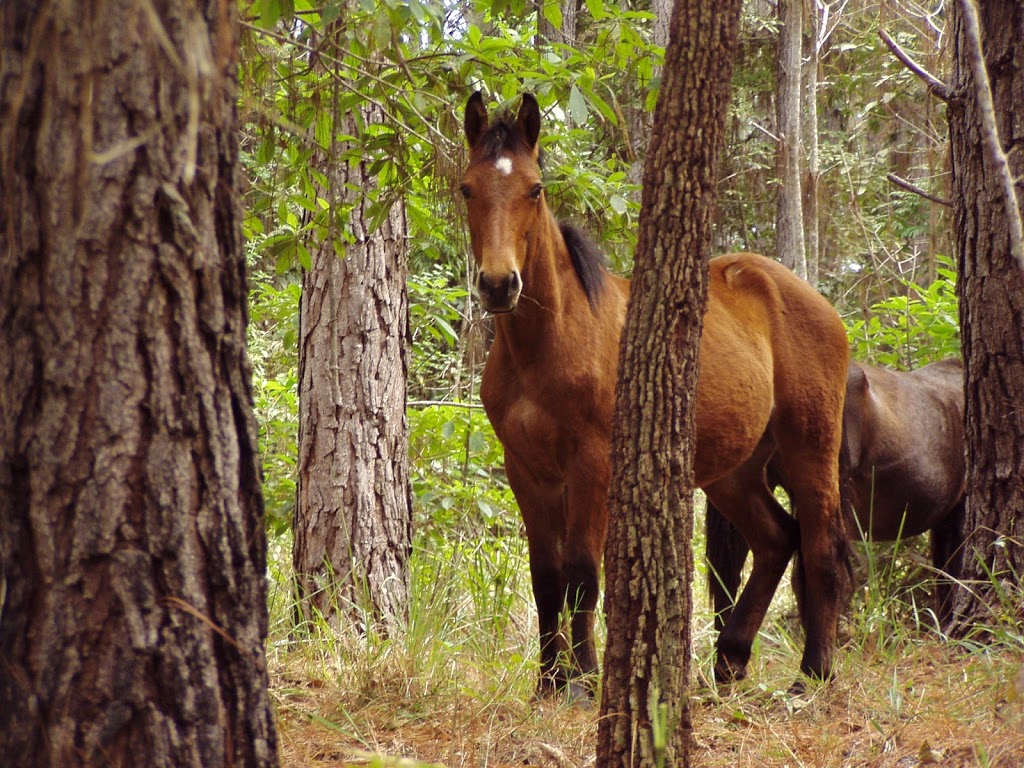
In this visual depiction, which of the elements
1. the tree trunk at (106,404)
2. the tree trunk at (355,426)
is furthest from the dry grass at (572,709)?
the tree trunk at (106,404)

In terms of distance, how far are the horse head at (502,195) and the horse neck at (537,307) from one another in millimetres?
104

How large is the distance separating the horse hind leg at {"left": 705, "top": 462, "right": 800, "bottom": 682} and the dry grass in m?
0.46

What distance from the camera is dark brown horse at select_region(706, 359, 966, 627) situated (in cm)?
715

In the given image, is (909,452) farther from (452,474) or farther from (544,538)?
(544,538)

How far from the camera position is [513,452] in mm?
4734

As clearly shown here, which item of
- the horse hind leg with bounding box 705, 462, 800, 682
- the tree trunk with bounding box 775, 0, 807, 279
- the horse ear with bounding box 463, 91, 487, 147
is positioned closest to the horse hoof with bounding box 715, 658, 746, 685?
the horse hind leg with bounding box 705, 462, 800, 682

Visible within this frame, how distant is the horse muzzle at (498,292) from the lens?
4.13 metres

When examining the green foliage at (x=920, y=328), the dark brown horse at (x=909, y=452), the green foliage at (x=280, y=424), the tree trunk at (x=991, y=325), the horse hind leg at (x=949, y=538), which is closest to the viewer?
the tree trunk at (x=991, y=325)

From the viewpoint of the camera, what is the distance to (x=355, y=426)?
18.1ft

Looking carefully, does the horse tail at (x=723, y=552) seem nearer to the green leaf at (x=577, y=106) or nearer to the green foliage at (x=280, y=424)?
the green foliage at (x=280, y=424)

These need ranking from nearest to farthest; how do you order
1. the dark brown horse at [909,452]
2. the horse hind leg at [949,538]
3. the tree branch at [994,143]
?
the tree branch at [994,143], the dark brown horse at [909,452], the horse hind leg at [949,538]

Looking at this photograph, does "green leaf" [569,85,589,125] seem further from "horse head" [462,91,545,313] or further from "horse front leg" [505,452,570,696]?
"horse front leg" [505,452,570,696]

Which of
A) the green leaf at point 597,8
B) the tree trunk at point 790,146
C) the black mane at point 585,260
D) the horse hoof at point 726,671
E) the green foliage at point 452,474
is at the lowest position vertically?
the horse hoof at point 726,671

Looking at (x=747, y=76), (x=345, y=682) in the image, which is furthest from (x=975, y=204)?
(x=747, y=76)
